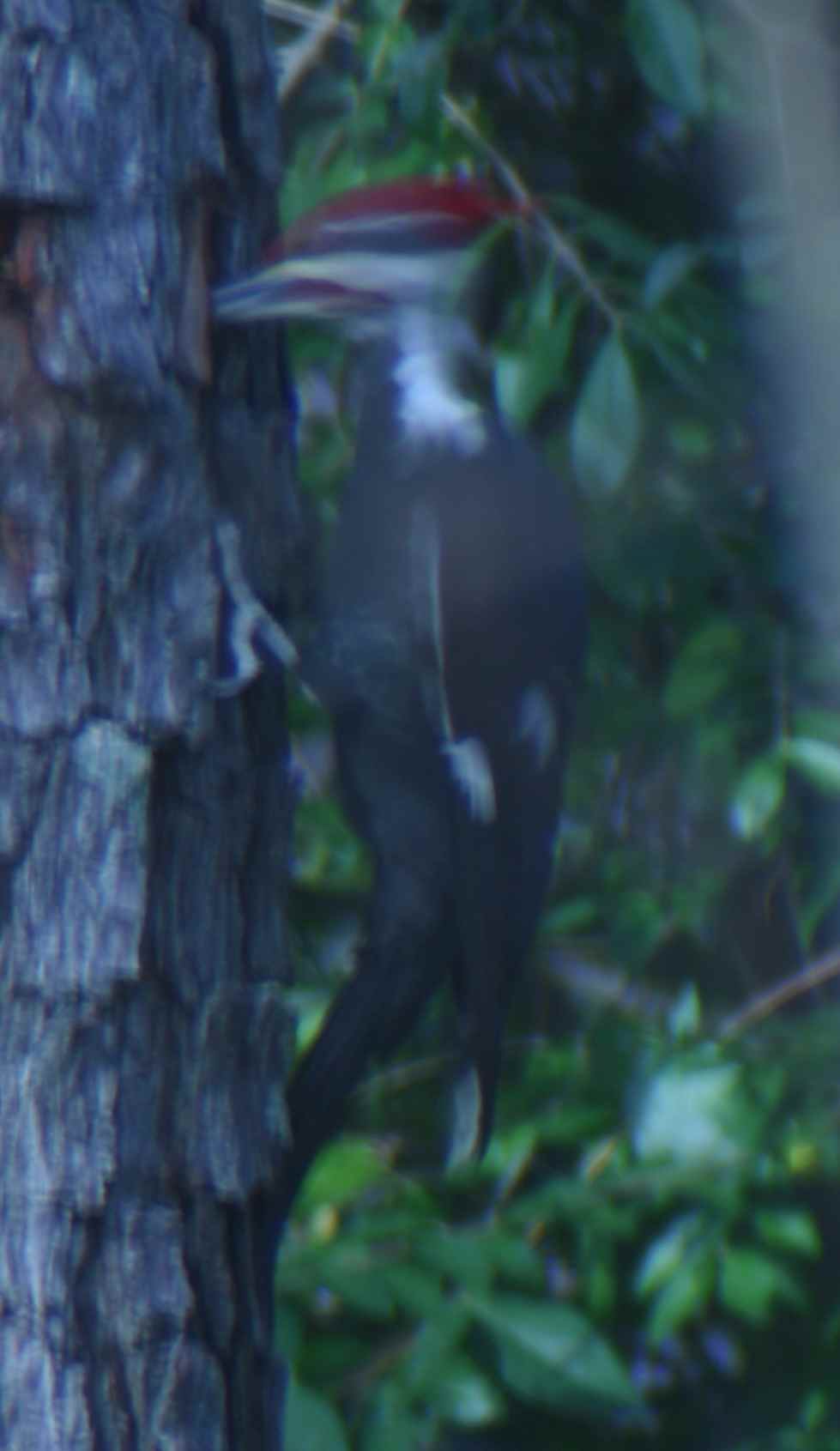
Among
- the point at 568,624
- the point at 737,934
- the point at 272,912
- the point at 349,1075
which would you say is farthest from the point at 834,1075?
the point at 272,912

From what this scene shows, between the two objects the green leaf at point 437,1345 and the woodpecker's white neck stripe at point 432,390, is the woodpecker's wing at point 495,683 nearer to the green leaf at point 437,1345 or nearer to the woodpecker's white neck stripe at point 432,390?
the woodpecker's white neck stripe at point 432,390

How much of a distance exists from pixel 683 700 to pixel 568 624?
0.32 metres

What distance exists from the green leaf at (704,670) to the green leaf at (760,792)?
11cm

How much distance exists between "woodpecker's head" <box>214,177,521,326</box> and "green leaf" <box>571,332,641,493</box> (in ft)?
0.50

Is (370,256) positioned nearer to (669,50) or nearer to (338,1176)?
(669,50)

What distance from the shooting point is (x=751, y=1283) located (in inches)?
77.0

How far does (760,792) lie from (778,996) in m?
0.29

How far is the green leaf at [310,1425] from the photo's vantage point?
1566 millimetres

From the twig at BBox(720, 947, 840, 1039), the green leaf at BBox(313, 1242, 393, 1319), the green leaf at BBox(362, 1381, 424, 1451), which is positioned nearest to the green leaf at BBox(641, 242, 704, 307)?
the twig at BBox(720, 947, 840, 1039)

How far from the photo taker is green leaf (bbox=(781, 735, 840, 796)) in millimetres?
1985

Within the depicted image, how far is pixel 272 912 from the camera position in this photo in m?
1.26

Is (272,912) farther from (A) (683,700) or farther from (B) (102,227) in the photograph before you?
(A) (683,700)

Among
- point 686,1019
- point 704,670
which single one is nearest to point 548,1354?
point 686,1019

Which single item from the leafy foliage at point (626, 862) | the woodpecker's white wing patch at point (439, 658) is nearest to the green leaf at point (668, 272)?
the leafy foliage at point (626, 862)
